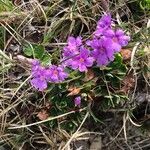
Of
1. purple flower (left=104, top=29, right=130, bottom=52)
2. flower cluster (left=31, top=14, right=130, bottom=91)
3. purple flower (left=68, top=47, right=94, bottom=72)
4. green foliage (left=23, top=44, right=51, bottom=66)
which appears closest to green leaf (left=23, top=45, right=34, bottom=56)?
green foliage (left=23, top=44, right=51, bottom=66)

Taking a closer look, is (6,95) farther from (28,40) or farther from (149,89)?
(149,89)

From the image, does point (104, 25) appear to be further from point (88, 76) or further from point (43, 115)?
point (43, 115)

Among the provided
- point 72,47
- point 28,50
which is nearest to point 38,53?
→ point 28,50

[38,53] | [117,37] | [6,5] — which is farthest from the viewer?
[6,5]

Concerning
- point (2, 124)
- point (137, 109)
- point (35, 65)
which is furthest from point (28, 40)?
point (137, 109)

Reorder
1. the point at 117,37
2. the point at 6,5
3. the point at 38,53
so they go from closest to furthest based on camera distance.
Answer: the point at 117,37
the point at 38,53
the point at 6,5

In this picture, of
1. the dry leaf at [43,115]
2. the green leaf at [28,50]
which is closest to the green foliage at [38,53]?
the green leaf at [28,50]

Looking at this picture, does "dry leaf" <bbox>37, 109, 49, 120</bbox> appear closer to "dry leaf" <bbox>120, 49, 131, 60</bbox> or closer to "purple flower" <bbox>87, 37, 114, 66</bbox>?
"purple flower" <bbox>87, 37, 114, 66</bbox>
